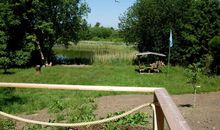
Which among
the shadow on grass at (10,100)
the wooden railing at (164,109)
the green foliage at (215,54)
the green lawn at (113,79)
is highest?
the wooden railing at (164,109)

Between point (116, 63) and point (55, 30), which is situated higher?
point (55, 30)

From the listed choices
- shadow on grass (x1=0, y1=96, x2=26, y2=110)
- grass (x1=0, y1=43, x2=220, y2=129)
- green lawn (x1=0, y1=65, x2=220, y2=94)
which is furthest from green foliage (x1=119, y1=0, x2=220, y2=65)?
shadow on grass (x1=0, y1=96, x2=26, y2=110)

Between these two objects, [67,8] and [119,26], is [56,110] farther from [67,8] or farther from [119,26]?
[119,26]

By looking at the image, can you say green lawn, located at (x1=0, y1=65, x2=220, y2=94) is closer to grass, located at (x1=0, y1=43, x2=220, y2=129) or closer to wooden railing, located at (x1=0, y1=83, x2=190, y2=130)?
grass, located at (x1=0, y1=43, x2=220, y2=129)

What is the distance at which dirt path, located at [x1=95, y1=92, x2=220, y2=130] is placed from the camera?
477 inches

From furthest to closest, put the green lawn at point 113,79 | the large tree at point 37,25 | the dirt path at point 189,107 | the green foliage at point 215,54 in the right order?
the large tree at point 37,25, the green foliage at point 215,54, the green lawn at point 113,79, the dirt path at point 189,107

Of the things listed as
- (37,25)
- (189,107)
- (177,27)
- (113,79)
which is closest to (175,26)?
(177,27)

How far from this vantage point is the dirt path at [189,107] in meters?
12.1

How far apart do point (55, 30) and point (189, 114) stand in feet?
80.1

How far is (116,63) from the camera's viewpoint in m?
36.0

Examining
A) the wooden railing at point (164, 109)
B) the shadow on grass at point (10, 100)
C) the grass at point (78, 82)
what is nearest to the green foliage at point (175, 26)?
the grass at point (78, 82)

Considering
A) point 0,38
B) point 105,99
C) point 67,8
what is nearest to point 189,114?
point 105,99

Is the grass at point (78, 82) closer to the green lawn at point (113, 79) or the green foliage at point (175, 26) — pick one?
the green lawn at point (113, 79)

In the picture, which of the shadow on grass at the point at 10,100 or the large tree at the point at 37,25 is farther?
the large tree at the point at 37,25
